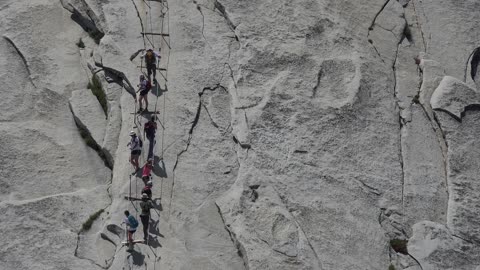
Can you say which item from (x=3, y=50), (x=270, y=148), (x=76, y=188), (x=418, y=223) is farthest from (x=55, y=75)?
(x=418, y=223)

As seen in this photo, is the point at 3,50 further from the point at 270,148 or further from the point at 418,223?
the point at 418,223

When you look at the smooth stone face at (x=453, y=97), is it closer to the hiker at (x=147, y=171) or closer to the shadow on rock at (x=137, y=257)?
the hiker at (x=147, y=171)

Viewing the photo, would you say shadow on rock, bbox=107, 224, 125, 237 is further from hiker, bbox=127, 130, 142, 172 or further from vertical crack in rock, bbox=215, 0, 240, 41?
vertical crack in rock, bbox=215, 0, 240, 41

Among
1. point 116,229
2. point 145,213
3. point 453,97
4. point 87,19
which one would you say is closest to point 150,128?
point 145,213

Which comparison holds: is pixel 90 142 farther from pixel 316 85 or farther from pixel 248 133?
pixel 316 85

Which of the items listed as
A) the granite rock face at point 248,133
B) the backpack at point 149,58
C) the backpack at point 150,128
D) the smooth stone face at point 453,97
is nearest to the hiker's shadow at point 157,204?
the granite rock face at point 248,133

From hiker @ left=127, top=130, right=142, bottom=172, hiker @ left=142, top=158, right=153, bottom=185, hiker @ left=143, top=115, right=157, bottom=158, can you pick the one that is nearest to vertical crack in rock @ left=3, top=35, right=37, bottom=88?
hiker @ left=143, top=115, right=157, bottom=158
